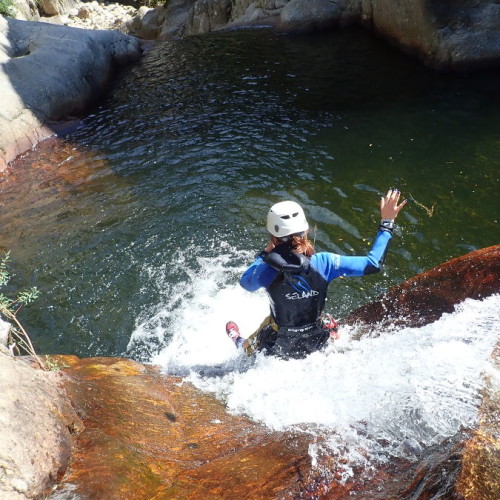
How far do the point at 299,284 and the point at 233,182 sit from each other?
5.74 m

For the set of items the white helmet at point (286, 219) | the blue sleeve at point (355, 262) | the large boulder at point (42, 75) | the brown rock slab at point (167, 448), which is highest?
the large boulder at point (42, 75)

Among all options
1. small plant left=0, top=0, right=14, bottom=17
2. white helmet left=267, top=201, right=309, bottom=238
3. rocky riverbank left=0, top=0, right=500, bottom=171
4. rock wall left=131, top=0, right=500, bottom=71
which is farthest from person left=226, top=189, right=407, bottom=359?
small plant left=0, top=0, right=14, bottom=17

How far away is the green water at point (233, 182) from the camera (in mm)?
7160

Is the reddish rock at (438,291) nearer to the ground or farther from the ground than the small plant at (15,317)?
nearer to the ground

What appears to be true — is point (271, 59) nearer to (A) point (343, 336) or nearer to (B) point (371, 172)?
(B) point (371, 172)

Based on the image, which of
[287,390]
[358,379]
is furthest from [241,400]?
[358,379]

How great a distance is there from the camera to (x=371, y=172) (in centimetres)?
958

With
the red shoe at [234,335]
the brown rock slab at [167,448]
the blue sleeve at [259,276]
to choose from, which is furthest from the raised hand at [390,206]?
the red shoe at [234,335]

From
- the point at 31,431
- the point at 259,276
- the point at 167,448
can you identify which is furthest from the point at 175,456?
the point at 259,276

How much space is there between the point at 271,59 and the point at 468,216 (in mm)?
11437

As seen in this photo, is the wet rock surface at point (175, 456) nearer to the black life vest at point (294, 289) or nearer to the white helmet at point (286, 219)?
the black life vest at point (294, 289)

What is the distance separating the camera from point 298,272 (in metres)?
4.16

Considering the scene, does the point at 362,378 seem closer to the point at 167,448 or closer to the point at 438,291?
the point at 438,291

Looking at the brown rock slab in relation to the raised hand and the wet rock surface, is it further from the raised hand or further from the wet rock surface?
the raised hand
